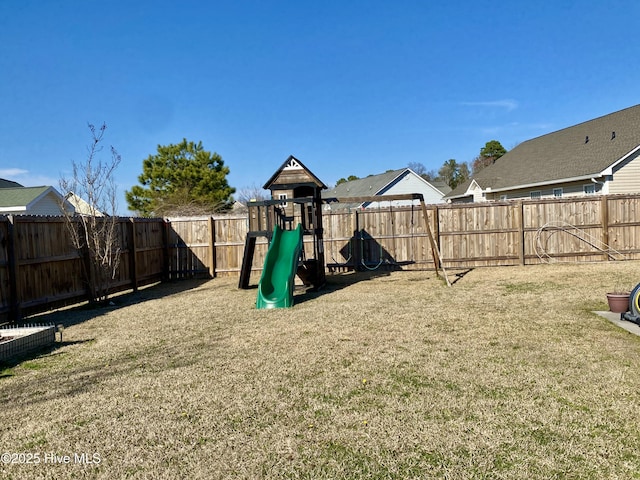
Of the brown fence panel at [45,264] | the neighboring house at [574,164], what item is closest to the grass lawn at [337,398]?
the brown fence panel at [45,264]

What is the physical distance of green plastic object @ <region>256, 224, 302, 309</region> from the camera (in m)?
8.09

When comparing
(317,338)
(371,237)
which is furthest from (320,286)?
(317,338)

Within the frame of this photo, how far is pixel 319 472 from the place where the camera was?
8.70 ft

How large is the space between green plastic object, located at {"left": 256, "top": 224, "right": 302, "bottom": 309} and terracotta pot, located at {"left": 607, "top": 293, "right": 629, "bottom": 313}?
15.9ft

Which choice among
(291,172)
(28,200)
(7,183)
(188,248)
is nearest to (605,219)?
(188,248)

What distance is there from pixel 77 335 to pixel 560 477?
6.08 metres

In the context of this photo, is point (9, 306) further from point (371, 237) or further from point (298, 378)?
point (371, 237)

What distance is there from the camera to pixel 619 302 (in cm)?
620

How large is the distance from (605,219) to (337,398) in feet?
37.7

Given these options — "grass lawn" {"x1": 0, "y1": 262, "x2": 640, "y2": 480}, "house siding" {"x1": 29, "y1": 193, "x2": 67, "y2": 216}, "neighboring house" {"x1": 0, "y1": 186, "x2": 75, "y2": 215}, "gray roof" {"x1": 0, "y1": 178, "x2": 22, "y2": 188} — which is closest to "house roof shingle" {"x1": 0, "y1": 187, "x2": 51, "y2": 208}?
"neighboring house" {"x1": 0, "y1": 186, "x2": 75, "y2": 215}

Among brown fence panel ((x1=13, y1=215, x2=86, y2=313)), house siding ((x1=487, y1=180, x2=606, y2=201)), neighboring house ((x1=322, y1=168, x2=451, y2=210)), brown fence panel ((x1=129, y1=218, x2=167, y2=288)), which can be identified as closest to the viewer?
brown fence panel ((x1=13, y1=215, x2=86, y2=313))

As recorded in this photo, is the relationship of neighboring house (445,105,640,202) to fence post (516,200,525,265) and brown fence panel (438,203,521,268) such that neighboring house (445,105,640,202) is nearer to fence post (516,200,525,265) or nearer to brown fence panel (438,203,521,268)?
fence post (516,200,525,265)

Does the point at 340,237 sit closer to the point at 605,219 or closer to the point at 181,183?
the point at 605,219

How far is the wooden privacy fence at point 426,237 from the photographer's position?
12.4 metres
